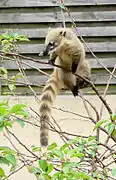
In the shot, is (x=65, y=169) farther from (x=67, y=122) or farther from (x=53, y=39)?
(x=67, y=122)

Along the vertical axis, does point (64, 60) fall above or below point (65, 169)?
above

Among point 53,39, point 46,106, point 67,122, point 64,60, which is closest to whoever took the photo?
point 46,106

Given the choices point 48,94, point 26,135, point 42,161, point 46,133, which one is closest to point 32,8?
point 26,135

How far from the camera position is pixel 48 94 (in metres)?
2.18

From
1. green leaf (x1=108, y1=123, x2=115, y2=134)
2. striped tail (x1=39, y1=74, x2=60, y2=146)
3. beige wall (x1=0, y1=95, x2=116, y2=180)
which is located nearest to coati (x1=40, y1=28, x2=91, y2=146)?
striped tail (x1=39, y1=74, x2=60, y2=146)

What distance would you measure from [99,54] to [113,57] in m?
0.11

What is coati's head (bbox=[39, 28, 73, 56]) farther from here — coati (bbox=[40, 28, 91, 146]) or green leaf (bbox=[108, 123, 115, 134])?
green leaf (bbox=[108, 123, 115, 134])

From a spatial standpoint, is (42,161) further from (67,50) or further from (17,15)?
(17,15)

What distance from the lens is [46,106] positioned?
1.99 m

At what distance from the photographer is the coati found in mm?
2195

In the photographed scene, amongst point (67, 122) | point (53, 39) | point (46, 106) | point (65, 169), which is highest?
point (67, 122)

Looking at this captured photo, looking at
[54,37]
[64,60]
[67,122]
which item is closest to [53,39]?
[54,37]

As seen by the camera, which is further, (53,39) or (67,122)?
(67,122)

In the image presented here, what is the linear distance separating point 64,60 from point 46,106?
47cm
